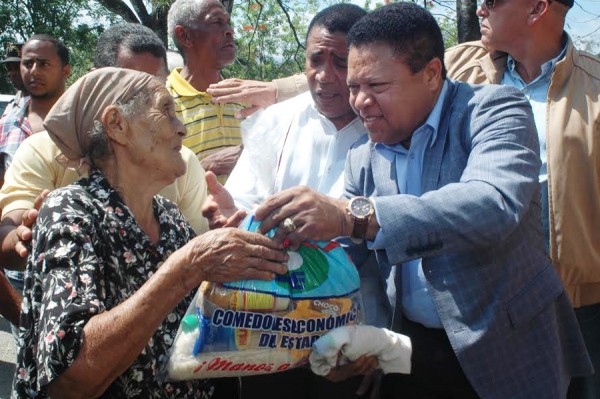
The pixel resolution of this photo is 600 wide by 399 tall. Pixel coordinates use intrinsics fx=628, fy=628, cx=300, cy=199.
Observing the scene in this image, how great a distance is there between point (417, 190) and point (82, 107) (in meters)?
1.24

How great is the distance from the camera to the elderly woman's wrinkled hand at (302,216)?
6.39 ft

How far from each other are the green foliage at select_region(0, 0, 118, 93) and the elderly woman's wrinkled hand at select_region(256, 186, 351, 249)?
54.9 feet

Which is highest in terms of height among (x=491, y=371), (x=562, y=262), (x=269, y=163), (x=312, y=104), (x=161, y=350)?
(x=312, y=104)

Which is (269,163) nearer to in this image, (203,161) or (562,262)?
(203,161)

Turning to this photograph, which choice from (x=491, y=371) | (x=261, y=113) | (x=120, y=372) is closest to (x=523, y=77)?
(x=261, y=113)

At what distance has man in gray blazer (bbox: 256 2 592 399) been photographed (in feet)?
6.39

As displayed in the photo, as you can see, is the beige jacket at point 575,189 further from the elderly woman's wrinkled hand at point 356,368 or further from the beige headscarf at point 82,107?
the beige headscarf at point 82,107

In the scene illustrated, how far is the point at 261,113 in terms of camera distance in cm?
319

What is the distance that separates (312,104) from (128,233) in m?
1.25

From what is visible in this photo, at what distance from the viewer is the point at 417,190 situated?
88.7 inches

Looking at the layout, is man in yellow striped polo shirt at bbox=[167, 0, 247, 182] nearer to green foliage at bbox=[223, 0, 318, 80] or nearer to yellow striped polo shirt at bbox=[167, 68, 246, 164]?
yellow striped polo shirt at bbox=[167, 68, 246, 164]

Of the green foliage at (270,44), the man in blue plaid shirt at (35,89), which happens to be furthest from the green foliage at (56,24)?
the man in blue plaid shirt at (35,89)

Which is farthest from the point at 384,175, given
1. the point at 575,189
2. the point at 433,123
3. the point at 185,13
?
the point at 185,13

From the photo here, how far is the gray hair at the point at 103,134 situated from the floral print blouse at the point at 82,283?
8cm
